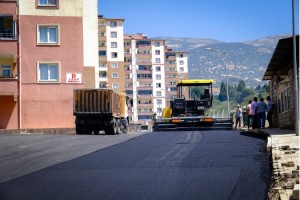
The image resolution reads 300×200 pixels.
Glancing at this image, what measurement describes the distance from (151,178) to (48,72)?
31.3 meters

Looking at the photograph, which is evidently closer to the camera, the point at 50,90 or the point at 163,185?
the point at 163,185

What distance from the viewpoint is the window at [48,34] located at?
40.3m

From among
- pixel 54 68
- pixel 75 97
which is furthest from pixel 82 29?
pixel 75 97

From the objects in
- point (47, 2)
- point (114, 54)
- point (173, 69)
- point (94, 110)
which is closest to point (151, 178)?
point (94, 110)

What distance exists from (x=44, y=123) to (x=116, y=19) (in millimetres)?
82726

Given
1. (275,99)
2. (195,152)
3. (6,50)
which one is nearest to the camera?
(195,152)

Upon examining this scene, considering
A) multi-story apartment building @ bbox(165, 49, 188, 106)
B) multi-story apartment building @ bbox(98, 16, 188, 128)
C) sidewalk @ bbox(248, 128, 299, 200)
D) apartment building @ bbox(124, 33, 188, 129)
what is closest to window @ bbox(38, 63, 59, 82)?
sidewalk @ bbox(248, 128, 299, 200)

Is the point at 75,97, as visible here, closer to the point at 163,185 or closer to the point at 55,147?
the point at 55,147

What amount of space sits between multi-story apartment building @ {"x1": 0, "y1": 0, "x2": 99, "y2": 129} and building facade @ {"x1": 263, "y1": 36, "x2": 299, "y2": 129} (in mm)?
15412

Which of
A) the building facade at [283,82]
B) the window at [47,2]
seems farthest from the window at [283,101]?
the window at [47,2]

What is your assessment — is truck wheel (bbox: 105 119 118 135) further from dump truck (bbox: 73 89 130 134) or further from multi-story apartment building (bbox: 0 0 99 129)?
multi-story apartment building (bbox: 0 0 99 129)

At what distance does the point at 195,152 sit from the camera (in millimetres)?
14602

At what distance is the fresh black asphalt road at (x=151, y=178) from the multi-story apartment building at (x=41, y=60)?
2558 centimetres

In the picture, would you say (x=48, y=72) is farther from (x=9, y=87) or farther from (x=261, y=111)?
(x=261, y=111)
